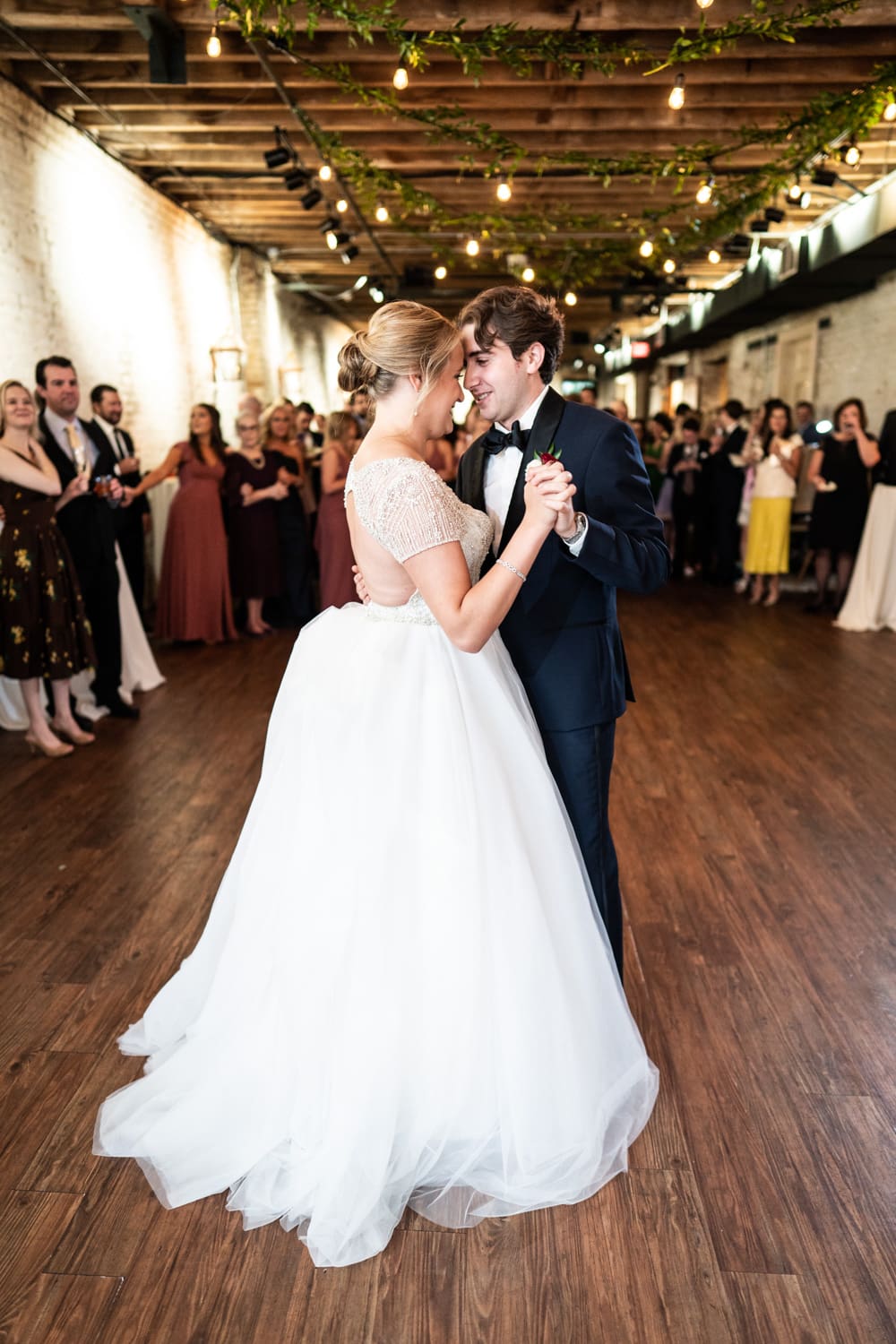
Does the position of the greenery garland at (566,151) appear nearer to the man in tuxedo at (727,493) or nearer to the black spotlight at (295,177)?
the black spotlight at (295,177)

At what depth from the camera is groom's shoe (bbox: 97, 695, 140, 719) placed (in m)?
5.21

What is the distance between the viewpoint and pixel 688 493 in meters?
10.4

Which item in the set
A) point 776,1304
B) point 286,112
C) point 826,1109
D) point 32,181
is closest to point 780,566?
point 286,112

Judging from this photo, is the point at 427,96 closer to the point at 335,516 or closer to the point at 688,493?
the point at 335,516

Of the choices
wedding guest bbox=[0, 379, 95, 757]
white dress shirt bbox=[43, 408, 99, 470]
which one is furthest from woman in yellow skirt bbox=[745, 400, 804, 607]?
wedding guest bbox=[0, 379, 95, 757]

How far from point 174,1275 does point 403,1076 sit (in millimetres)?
490

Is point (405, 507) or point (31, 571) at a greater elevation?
point (405, 507)

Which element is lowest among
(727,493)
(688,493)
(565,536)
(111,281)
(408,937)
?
(688,493)

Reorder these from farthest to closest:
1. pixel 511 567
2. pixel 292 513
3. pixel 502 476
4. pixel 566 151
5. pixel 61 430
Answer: pixel 292 513 → pixel 566 151 → pixel 61 430 → pixel 502 476 → pixel 511 567

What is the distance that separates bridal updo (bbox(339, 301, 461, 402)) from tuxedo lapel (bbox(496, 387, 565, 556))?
0.25m

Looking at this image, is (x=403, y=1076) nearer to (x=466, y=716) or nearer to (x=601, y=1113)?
(x=601, y=1113)

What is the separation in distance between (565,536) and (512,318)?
0.47 m

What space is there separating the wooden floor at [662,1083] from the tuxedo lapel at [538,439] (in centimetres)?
128

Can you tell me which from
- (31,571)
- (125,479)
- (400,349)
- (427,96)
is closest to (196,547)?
(125,479)
